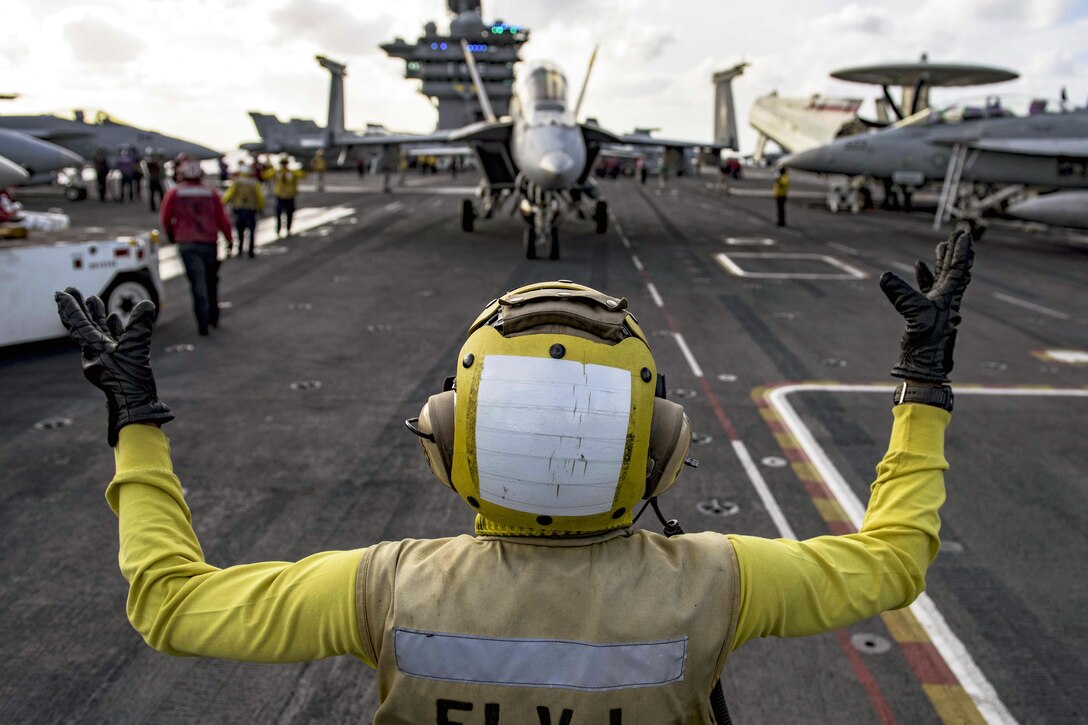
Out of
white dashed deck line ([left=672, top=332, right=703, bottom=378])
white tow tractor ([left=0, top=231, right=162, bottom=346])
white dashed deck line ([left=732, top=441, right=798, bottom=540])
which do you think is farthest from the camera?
white dashed deck line ([left=672, top=332, right=703, bottom=378])

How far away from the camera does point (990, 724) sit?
3.49 metres

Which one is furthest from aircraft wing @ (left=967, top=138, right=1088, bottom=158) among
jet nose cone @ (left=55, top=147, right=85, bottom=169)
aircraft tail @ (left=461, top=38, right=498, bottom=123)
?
jet nose cone @ (left=55, top=147, right=85, bottom=169)

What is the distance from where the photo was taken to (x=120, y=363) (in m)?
1.69

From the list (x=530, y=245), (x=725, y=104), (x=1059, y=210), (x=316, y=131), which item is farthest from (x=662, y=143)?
(x=725, y=104)

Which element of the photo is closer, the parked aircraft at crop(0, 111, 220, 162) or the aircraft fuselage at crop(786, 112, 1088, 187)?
the aircraft fuselage at crop(786, 112, 1088, 187)

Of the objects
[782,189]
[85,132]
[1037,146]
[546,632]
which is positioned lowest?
[546,632]

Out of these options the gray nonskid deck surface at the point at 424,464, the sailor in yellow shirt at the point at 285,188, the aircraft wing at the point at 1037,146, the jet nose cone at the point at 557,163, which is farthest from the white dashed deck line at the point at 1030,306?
the sailor in yellow shirt at the point at 285,188

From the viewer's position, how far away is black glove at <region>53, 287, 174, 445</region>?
1.69 m

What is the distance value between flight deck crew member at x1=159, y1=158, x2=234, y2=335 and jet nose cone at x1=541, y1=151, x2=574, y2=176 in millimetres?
6905

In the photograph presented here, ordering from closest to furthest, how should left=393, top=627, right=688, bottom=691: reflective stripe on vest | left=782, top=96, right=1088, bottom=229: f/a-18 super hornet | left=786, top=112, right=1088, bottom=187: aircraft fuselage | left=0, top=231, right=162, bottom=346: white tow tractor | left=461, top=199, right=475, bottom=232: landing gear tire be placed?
left=393, top=627, right=688, bottom=691: reflective stripe on vest, left=0, top=231, right=162, bottom=346: white tow tractor, left=782, top=96, right=1088, bottom=229: f/a-18 super hornet, left=786, top=112, right=1088, bottom=187: aircraft fuselage, left=461, top=199, right=475, bottom=232: landing gear tire

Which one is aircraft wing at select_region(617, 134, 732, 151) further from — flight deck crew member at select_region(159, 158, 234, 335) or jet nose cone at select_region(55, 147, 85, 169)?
jet nose cone at select_region(55, 147, 85, 169)

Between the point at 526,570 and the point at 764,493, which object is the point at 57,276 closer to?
the point at 764,493

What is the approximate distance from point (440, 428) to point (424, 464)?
182 inches

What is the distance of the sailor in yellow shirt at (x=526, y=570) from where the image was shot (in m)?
1.54
